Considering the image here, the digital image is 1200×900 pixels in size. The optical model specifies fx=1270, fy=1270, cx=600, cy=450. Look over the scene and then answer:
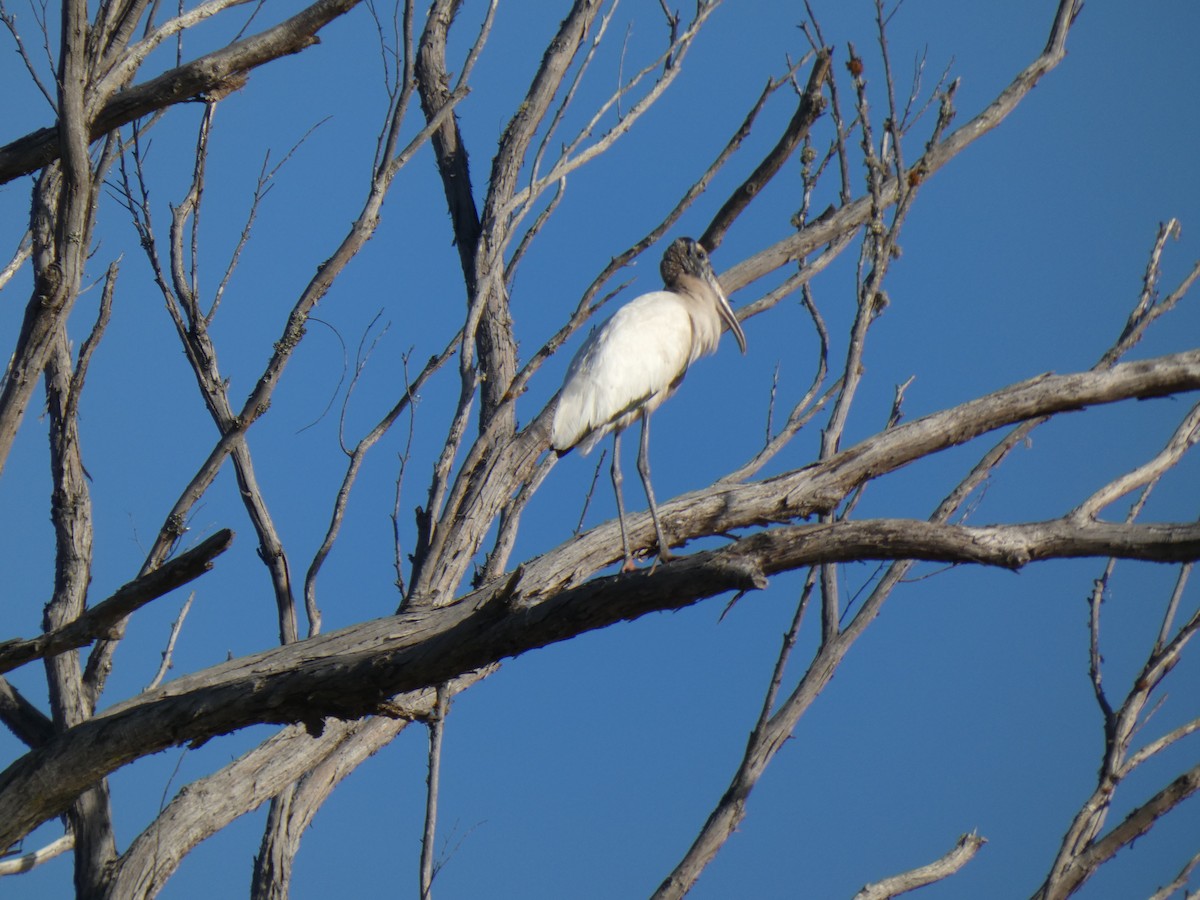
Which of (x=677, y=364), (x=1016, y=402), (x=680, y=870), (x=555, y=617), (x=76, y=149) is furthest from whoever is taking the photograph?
(x=677, y=364)

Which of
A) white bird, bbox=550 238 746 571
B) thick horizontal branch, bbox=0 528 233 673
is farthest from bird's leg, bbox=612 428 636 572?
thick horizontal branch, bbox=0 528 233 673

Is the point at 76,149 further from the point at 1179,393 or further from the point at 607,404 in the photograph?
the point at 1179,393

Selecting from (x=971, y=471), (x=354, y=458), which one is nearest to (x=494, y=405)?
(x=354, y=458)

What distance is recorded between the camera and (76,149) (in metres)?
4.05

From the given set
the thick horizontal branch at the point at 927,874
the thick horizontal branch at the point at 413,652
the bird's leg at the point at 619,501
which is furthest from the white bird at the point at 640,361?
the thick horizontal branch at the point at 927,874

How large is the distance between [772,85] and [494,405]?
77.9 inches

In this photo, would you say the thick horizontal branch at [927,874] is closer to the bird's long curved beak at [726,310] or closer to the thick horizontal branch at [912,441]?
the thick horizontal branch at [912,441]

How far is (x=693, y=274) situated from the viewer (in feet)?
21.1

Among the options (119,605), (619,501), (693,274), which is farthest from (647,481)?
(119,605)

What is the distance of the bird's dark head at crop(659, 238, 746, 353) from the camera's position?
248 inches

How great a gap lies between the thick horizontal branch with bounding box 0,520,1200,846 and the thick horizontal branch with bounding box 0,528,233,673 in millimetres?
294

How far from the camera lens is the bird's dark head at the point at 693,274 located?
630cm

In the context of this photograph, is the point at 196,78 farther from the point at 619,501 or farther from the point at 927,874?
the point at 927,874

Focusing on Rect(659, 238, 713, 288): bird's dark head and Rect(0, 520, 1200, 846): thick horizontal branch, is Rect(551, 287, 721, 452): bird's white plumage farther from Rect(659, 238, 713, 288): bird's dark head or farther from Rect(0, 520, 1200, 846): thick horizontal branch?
Rect(0, 520, 1200, 846): thick horizontal branch
